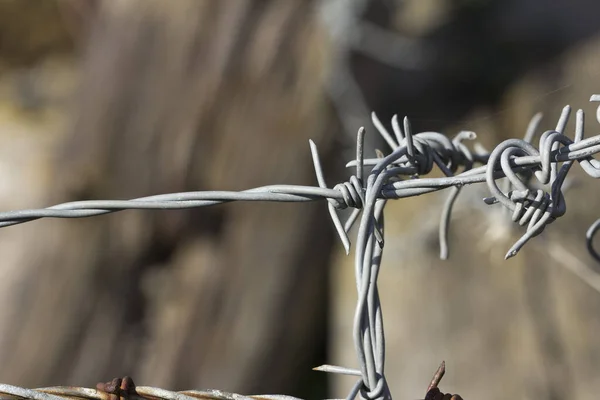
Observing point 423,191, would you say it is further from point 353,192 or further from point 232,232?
point 232,232

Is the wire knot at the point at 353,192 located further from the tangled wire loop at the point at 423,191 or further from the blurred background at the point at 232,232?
the blurred background at the point at 232,232

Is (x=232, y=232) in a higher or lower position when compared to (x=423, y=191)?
higher

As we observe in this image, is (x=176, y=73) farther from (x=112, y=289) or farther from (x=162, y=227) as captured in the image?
(x=112, y=289)

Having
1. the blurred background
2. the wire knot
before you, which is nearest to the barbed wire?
the wire knot

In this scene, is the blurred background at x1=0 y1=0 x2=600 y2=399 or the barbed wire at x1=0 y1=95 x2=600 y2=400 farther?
the blurred background at x1=0 y1=0 x2=600 y2=399

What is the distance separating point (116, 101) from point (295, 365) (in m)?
0.98

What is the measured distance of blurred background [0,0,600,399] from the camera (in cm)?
181

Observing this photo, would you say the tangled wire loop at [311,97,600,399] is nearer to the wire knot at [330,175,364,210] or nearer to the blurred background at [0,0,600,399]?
the wire knot at [330,175,364,210]

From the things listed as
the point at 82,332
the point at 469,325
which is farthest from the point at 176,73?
the point at 469,325

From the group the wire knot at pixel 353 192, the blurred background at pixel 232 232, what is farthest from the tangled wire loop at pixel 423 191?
the blurred background at pixel 232 232

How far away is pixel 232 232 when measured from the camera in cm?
191

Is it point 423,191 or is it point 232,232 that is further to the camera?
point 232,232

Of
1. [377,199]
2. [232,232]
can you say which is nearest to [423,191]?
[377,199]

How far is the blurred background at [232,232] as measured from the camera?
1808 millimetres
